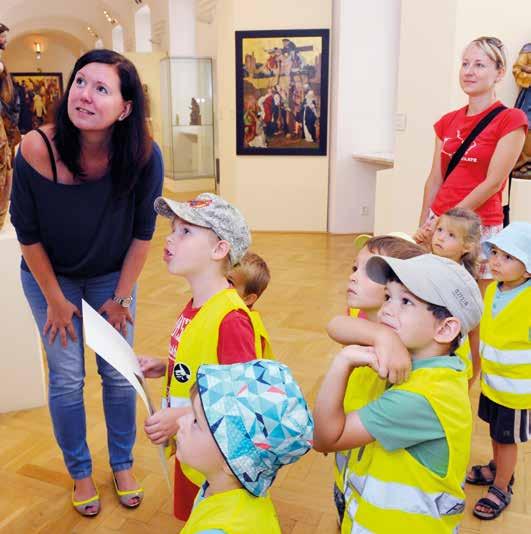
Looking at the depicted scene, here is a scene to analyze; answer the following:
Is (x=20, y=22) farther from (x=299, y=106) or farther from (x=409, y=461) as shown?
(x=409, y=461)

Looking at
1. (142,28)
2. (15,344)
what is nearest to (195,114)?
(142,28)

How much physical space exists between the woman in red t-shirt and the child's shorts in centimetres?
67

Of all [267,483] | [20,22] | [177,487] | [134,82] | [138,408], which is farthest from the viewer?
[20,22]

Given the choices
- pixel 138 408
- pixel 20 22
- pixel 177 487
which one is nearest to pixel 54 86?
pixel 20 22

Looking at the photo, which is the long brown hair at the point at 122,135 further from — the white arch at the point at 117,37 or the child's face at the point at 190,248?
the white arch at the point at 117,37

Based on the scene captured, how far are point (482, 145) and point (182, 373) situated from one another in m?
1.80

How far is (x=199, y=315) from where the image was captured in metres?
1.57

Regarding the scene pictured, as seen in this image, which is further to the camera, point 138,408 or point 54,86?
point 54,86

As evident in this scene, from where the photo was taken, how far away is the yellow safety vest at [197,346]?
5.01ft

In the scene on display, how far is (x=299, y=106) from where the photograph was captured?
750cm

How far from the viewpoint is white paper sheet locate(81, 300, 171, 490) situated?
129 centimetres

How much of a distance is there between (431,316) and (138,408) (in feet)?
6.93

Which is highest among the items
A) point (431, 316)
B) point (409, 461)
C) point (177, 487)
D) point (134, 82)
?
point (134, 82)

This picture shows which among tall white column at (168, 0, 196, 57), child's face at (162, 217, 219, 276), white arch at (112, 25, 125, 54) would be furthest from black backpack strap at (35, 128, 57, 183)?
white arch at (112, 25, 125, 54)
